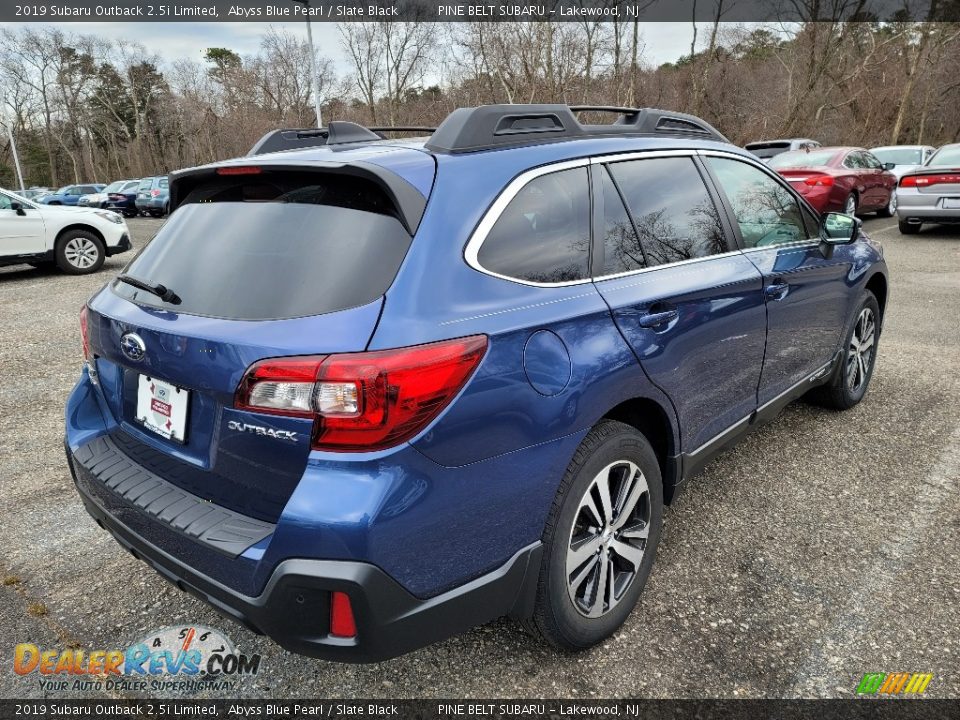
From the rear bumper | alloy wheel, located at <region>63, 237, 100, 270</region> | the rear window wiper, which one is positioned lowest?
alloy wheel, located at <region>63, 237, 100, 270</region>

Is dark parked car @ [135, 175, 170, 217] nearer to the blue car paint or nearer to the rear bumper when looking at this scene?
the blue car paint

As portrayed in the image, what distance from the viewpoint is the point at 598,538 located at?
7.55ft

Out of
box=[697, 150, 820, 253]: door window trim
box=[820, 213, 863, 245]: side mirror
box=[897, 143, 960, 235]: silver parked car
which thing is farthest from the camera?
box=[897, 143, 960, 235]: silver parked car

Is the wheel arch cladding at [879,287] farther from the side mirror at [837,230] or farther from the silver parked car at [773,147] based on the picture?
the silver parked car at [773,147]

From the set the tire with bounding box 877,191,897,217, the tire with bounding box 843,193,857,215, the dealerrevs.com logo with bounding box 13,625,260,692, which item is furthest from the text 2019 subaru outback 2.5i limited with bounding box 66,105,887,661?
the tire with bounding box 877,191,897,217

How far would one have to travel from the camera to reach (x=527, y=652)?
7.72ft

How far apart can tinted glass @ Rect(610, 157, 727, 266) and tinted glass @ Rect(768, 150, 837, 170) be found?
34.5 ft

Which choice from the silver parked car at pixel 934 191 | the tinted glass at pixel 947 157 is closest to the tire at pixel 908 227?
the silver parked car at pixel 934 191

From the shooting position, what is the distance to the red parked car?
11.6m

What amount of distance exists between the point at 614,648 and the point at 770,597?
0.70 meters

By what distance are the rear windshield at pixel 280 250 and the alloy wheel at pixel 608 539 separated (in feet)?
3.36

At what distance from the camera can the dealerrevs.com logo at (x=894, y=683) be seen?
217cm

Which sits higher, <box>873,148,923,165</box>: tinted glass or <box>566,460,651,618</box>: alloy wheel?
<box>873,148,923,165</box>: tinted glass

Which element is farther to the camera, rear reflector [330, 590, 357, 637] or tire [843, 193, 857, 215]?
tire [843, 193, 857, 215]
